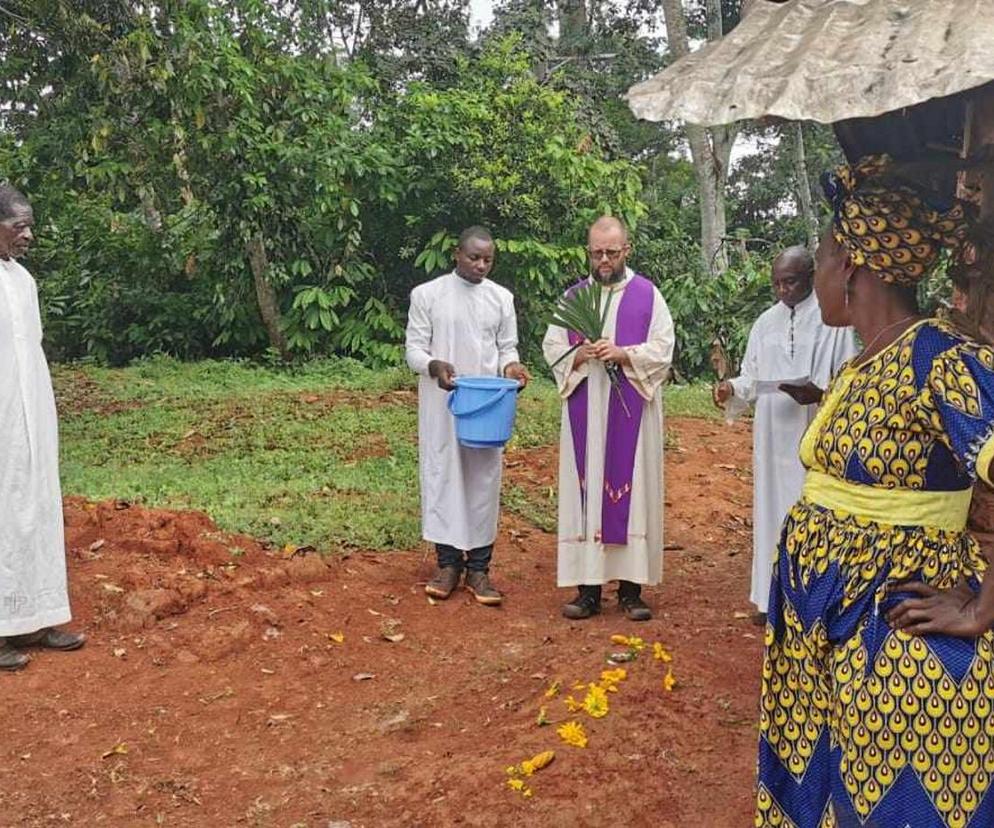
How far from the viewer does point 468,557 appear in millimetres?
5871

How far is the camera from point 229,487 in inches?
305

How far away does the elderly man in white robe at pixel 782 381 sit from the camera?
16.4ft

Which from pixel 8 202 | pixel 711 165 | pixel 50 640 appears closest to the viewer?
pixel 8 202

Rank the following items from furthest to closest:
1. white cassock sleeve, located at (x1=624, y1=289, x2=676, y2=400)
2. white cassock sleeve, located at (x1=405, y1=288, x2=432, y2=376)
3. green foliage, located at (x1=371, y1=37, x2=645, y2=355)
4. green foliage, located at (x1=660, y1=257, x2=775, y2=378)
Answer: green foliage, located at (x1=371, y1=37, x2=645, y2=355), green foliage, located at (x1=660, y1=257, x2=775, y2=378), white cassock sleeve, located at (x1=405, y1=288, x2=432, y2=376), white cassock sleeve, located at (x1=624, y1=289, x2=676, y2=400)

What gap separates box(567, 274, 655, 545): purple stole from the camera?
5398 millimetres

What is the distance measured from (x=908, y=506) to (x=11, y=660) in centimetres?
404

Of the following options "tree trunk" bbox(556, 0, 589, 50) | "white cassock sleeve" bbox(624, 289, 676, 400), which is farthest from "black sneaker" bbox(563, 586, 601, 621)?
"tree trunk" bbox(556, 0, 589, 50)

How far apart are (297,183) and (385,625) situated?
8.00 meters

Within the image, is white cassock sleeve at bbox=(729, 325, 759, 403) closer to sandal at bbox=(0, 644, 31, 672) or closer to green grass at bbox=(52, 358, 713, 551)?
green grass at bbox=(52, 358, 713, 551)

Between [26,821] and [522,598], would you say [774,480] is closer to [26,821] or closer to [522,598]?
[522,598]

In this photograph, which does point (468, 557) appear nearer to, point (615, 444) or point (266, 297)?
point (615, 444)

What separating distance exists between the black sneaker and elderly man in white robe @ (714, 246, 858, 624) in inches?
31.5

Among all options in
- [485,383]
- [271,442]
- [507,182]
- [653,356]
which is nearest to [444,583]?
[485,383]

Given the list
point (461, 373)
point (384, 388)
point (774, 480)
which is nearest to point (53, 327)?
point (384, 388)
